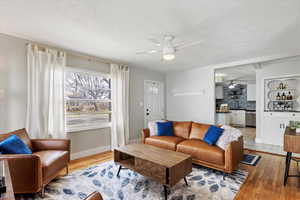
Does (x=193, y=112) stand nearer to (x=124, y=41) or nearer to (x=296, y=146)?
(x=296, y=146)

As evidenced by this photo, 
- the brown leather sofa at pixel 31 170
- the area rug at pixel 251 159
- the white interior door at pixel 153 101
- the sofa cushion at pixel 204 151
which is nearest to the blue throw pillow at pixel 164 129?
the sofa cushion at pixel 204 151

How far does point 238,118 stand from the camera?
25.2 feet

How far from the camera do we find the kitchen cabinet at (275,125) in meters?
4.21

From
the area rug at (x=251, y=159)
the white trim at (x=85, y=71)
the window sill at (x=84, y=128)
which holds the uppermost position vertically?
the white trim at (x=85, y=71)

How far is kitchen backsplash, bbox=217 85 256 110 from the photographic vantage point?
800 centimetres

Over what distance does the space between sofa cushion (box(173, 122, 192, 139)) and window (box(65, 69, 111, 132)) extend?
1.91 meters

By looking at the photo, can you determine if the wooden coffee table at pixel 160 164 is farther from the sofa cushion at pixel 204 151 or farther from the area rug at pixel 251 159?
the area rug at pixel 251 159

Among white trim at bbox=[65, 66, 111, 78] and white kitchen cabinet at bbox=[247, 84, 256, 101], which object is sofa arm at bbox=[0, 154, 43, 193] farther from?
white kitchen cabinet at bbox=[247, 84, 256, 101]

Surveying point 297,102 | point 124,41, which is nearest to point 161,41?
point 124,41

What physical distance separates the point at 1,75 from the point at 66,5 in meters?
1.94

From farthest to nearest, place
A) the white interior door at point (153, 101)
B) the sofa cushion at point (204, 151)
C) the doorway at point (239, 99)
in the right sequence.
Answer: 1. the doorway at point (239, 99)
2. the white interior door at point (153, 101)
3. the sofa cushion at point (204, 151)

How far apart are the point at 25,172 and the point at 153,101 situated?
Result: 13.4 feet


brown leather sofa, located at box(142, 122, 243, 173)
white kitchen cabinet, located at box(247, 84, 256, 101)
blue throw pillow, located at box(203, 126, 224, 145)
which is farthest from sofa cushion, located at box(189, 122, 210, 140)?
white kitchen cabinet, located at box(247, 84, 256, 101)

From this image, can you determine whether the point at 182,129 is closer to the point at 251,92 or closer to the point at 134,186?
the point at 134,186
